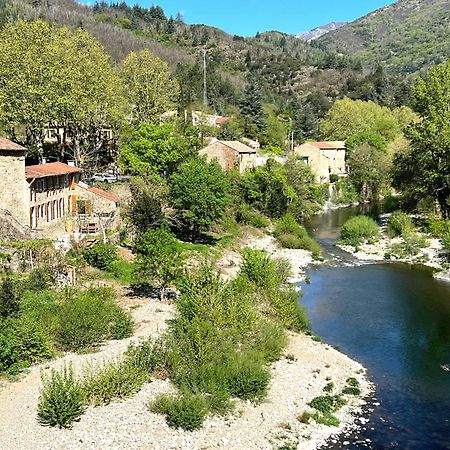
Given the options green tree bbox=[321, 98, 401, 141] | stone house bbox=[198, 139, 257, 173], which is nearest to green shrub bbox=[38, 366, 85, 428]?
stone house bbox=[198, 139, 257, 173]

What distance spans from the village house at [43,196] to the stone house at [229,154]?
19294 millimetres

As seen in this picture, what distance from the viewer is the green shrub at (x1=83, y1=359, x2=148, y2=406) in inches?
773

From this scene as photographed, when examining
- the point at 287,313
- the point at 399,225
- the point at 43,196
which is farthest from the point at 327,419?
the point at 399,225

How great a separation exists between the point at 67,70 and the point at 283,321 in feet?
82.2

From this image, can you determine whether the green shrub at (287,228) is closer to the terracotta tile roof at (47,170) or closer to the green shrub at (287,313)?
the terracotta tile roof at (47,170)

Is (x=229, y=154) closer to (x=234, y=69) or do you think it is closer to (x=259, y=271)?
(x=259, y=271)

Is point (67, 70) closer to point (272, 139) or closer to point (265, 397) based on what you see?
point (265, 397)

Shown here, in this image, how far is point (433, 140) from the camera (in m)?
49.9

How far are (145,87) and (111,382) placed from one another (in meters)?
41.4

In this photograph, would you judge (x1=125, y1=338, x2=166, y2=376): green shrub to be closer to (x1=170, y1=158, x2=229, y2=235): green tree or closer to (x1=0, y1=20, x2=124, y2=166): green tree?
(x1=170, y1=158, x2=229, y2=235): green tree

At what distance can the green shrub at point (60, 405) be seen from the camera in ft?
58.8

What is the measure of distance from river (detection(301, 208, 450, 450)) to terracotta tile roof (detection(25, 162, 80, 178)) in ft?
54.1

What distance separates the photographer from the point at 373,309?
107 ft

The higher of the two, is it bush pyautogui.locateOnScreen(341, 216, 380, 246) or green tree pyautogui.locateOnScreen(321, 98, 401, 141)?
green tree pyautogui.locateOnScreen(321, 98, 401, 141)
